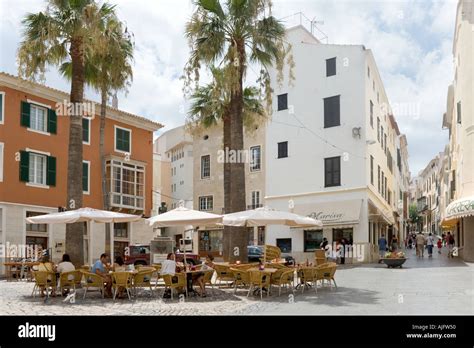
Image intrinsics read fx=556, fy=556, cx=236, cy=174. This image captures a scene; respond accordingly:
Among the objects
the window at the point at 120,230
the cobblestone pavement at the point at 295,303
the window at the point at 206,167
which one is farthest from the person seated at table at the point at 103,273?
the window at the point at 206,167

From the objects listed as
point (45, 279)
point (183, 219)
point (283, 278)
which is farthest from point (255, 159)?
point (45, 279)

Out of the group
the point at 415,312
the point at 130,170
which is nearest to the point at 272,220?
the point at 415,312

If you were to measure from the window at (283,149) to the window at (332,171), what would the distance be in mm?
3116

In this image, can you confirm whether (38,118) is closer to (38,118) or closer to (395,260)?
(38,118)

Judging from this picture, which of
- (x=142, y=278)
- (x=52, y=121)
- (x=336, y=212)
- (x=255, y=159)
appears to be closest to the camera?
(x=142, y=278)

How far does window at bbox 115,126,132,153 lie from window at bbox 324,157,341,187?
12.2 metres

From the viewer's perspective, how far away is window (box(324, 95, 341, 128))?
33281 mm

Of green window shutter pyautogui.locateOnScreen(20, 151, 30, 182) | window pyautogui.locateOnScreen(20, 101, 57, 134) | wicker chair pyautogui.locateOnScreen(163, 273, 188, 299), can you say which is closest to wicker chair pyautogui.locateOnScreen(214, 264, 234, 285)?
wicker chair pyautogui.locateOnScreen(163, 273, 188, 299)

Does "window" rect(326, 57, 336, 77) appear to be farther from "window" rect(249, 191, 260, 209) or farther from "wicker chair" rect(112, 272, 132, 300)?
"wicker chair" rect(112, 272, 132, 300)

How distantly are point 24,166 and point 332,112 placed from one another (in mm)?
17666

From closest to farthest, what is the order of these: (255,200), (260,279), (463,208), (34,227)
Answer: (260,279), (463,208), (34,227), (255,200)

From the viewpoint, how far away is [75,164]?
716 inches

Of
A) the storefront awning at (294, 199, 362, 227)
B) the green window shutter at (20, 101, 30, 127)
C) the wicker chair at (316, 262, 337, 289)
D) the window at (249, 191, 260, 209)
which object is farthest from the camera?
the window at (249, 191, 260, 209)

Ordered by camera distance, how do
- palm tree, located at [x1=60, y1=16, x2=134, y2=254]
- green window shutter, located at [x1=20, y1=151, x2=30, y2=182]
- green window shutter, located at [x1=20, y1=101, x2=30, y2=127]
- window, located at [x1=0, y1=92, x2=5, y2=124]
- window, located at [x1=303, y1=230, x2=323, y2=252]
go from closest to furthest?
palm tree, located at [x1=60, y1=16, x2=134, y2=254], window, located at [x1=0, y1=92, x2=5, y2=124], green window shutter, located at [x1=20, y1=151, x2=30, y2=182], green window shutter, located at [x1=20, y1=101, x2=30, y2=127], window, located at [x1=303, y1=230, x2=323, y2=252]
